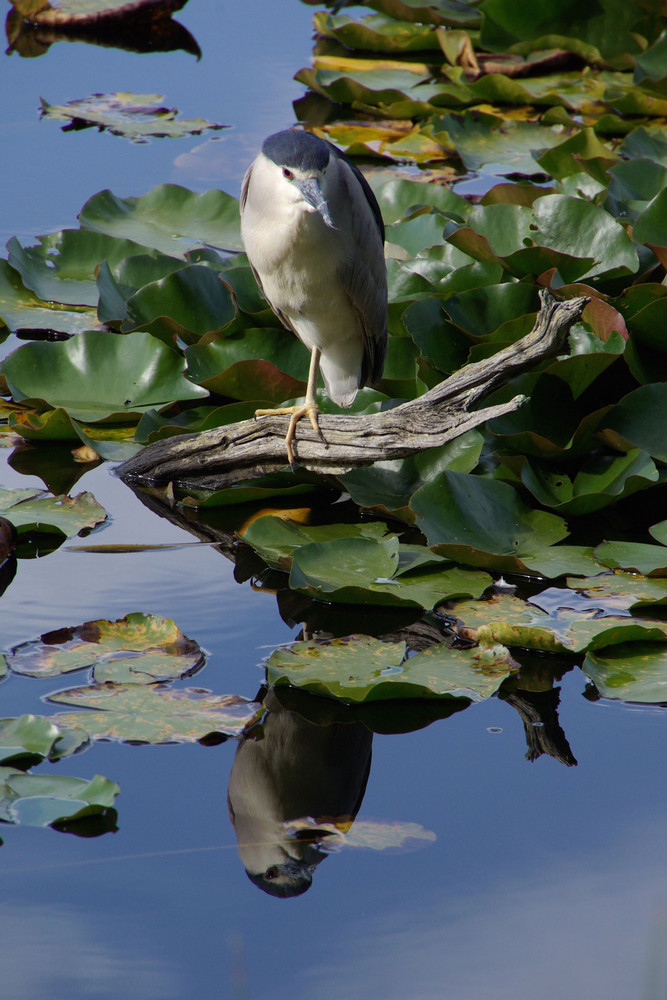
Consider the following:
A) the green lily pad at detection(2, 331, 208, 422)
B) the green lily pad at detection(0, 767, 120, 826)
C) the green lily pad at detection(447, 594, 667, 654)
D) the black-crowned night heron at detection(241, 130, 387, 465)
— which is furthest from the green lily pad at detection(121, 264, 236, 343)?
the green lily pad at detection(0, 767, 120, 826)

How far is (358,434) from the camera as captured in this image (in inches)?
97.3

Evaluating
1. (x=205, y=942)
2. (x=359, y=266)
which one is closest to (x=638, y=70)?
(x=359, y=266)

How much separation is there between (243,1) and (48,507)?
5.95 metres

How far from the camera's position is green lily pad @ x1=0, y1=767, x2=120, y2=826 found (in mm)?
1535

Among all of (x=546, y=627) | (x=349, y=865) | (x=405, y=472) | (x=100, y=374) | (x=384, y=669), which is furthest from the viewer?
(x=100, y=374)

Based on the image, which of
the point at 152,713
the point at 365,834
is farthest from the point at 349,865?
the point at 152,713

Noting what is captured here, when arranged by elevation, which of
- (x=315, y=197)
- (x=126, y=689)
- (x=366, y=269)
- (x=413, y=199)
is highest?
(x=315, y=197)

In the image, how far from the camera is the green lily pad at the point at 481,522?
88.4 inches

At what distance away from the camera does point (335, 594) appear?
2133 millimetres

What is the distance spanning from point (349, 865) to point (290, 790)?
0.18 m

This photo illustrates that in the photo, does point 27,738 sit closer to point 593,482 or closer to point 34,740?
point 34,740

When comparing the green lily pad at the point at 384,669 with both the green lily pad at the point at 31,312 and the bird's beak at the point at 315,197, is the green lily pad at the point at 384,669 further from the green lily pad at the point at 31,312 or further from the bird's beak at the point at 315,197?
the green lily pad at the point at 31,312

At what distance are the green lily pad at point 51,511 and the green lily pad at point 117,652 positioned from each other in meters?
0.45

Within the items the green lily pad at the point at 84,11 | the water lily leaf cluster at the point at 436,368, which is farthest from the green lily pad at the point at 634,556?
the green lily pad at the point at 84,11
